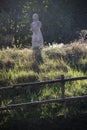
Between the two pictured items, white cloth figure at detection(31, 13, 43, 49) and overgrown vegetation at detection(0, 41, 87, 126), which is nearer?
overgrown vegetation at detection(0, 41, 87, 126)

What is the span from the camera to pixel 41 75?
39.5ft

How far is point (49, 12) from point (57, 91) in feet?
39.7

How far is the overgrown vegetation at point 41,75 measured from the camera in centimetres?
1022

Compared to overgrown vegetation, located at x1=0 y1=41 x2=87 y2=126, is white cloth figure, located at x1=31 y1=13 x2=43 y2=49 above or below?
above

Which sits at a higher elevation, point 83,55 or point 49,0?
point 49,0

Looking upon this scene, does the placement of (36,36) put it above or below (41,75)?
above

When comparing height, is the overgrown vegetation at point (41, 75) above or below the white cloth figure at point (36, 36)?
below

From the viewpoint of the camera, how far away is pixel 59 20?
72.6 ft

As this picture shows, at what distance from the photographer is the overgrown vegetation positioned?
33.5ft

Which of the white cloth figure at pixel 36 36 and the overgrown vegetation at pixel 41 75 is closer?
the overgrown vegetation at pixel 41 75

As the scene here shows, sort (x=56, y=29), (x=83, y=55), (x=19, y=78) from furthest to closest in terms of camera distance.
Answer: (x=56, y=29)
(x=83, y=55)
(x=19, y=78)

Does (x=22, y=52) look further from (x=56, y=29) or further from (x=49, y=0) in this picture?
(x=49, y=0)

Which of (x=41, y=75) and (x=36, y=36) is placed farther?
(x=36, y=36)

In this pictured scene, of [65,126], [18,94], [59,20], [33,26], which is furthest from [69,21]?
[65,126]
